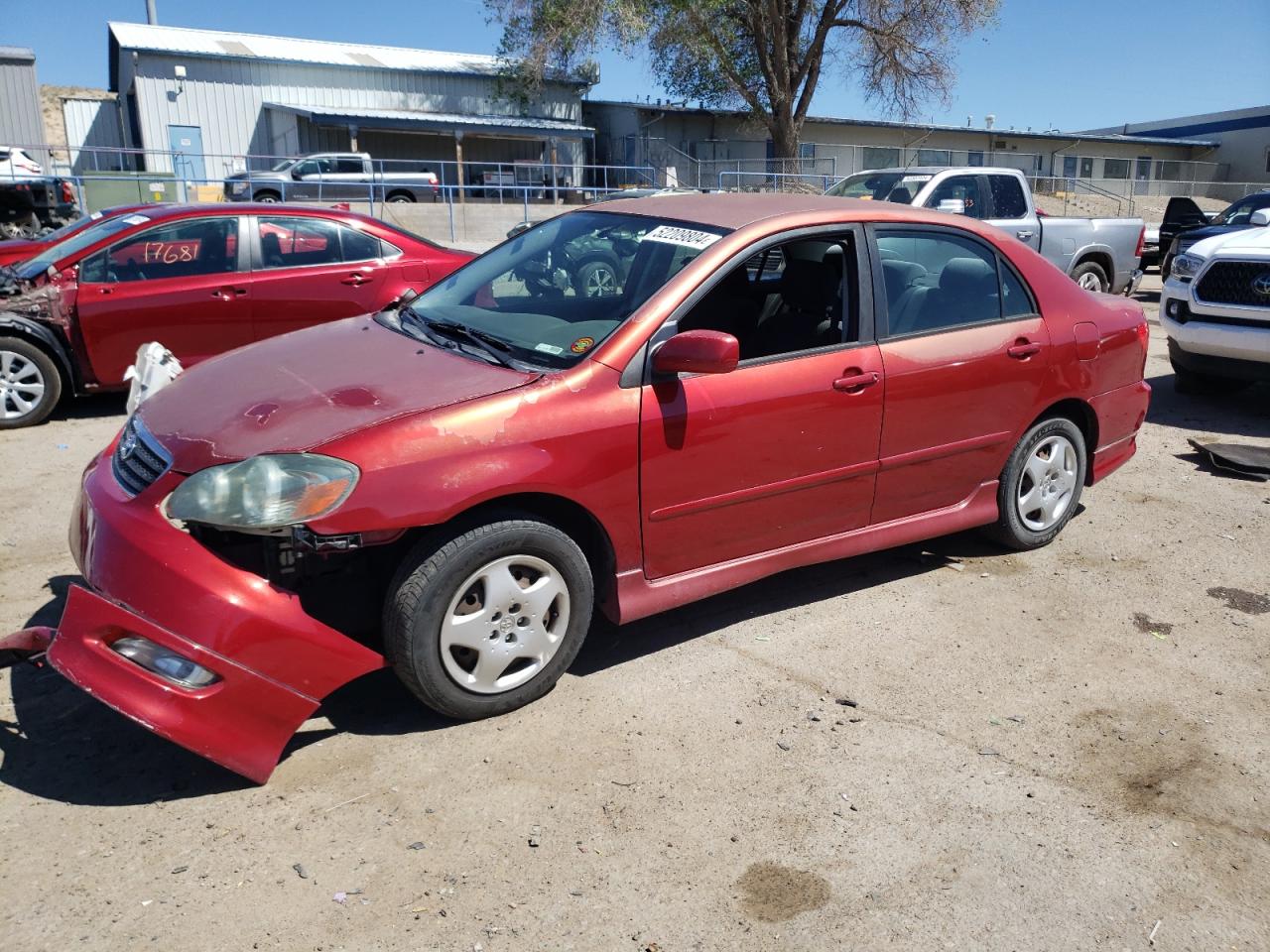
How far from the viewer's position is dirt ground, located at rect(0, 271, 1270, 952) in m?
2.59

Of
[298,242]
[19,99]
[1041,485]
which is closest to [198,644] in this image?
[1041,485]

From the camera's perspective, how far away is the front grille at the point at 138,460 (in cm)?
322

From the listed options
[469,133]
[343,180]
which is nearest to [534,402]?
[343,180]

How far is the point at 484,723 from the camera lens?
3453mm

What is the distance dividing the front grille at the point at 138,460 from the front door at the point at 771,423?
1590mm

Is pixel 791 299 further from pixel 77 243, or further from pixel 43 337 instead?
pixel 77 243

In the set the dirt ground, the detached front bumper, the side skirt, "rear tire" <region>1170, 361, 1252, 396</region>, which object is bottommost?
the dirt ground

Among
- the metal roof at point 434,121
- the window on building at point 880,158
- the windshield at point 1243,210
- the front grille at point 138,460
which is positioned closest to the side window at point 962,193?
the windshield at point 1243,210

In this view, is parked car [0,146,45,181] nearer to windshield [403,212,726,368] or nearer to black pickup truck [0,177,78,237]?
black pickup truck [0,177,78,237]

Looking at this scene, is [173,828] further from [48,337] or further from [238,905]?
[48,337]

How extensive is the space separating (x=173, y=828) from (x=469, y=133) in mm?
37440

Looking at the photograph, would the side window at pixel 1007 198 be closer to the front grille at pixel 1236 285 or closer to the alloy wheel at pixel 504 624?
the front grille at pixel 1236 285

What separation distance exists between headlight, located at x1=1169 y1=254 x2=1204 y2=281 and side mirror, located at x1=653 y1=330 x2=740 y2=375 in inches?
250

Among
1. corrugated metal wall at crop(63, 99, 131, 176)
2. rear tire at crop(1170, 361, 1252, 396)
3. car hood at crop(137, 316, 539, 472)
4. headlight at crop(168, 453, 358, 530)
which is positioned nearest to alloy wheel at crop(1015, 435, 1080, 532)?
car hood at crop(137, 316, 539, 472)
